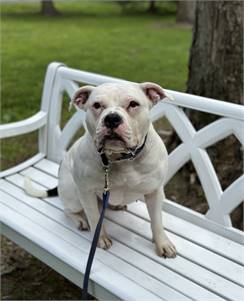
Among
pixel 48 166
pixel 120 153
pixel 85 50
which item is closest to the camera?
pixel 120 153

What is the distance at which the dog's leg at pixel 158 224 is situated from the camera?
2629 mm

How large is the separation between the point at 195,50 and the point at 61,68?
1018mm

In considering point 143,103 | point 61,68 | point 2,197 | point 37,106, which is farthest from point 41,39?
point 143,103

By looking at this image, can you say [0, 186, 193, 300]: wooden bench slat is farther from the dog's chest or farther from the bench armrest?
the bench armrest

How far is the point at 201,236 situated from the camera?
2.84m

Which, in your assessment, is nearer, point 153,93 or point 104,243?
point 153,93

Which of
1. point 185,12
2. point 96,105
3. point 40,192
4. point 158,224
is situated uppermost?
point 96,105

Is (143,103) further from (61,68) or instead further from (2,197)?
(61,68)

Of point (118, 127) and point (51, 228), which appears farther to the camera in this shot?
point (51, 228)

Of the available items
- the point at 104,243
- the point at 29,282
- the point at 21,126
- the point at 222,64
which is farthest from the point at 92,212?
the point at 222,64

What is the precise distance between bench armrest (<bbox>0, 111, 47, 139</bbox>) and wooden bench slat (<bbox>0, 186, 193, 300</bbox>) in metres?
0.47

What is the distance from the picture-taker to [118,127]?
2.16 meters

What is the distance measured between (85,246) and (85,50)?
27.8 feet

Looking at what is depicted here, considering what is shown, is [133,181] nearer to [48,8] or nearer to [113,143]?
[113,143]
